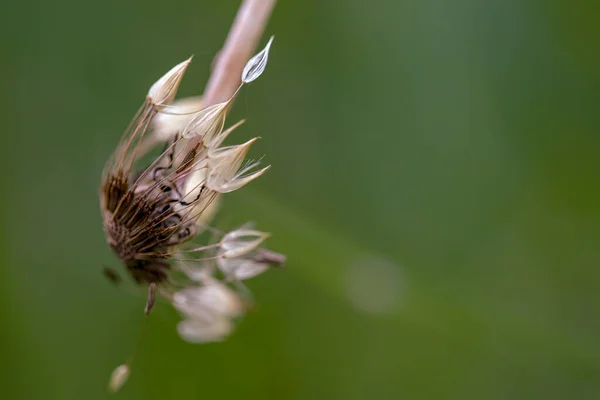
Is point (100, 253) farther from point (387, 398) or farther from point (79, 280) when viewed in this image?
point (387, 398)

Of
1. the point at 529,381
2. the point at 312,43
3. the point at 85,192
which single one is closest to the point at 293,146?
the point at 312,43

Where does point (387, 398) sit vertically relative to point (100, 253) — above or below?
below

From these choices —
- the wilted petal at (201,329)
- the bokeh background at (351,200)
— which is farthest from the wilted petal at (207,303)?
the bokeh background at (351,200)

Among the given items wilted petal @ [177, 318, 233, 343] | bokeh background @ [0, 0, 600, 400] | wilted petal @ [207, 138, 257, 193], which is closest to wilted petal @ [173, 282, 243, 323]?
wilted petal @ [177, 318, 233, 343]

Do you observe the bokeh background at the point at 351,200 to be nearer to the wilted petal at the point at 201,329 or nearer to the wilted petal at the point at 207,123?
the wilted petal at the point at 201,329

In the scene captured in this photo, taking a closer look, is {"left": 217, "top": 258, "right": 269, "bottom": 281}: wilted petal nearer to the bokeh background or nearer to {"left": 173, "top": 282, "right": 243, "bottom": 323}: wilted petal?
{"left": 173, "top": 282, "right": 243, "bottom": 323}: wilted petal
